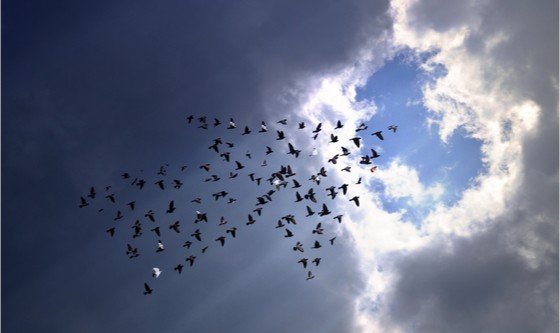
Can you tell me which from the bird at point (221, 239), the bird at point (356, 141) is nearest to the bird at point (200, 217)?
the bird at point (221, 239)

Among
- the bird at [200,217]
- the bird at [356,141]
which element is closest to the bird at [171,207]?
the bird at [200,217]

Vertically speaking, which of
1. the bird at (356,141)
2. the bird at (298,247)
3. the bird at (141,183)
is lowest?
the bird at (298,247)

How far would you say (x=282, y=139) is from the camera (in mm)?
61812

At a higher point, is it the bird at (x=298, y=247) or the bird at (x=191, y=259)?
the bird at (x=191, y=259)

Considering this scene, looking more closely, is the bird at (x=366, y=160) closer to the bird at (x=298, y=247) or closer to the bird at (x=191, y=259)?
the bird at (x=298, y=247)

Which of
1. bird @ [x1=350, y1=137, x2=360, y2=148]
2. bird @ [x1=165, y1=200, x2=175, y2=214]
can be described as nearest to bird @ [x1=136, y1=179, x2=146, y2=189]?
bird @ [x1=165, y1=200, x2=175, y2=214]

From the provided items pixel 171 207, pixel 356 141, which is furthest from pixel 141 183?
pixel 356 141

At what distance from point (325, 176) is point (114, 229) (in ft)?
111

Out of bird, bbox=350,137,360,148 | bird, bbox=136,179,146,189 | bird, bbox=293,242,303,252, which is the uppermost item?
bird, bbox=136,179,146,189

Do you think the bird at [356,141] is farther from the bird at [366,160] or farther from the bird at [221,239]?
the bird at [221,239]

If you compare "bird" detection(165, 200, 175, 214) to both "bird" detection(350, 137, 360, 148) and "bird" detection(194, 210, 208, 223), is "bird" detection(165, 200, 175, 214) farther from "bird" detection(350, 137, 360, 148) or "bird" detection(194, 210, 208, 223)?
"bird" detection(350, 137, 360, 148)

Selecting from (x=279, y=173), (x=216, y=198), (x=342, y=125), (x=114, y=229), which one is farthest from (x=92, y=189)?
(x=342, y=125)

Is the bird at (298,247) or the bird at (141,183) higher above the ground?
the bird at (141,183)

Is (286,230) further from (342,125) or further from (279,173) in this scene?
(342,125)
